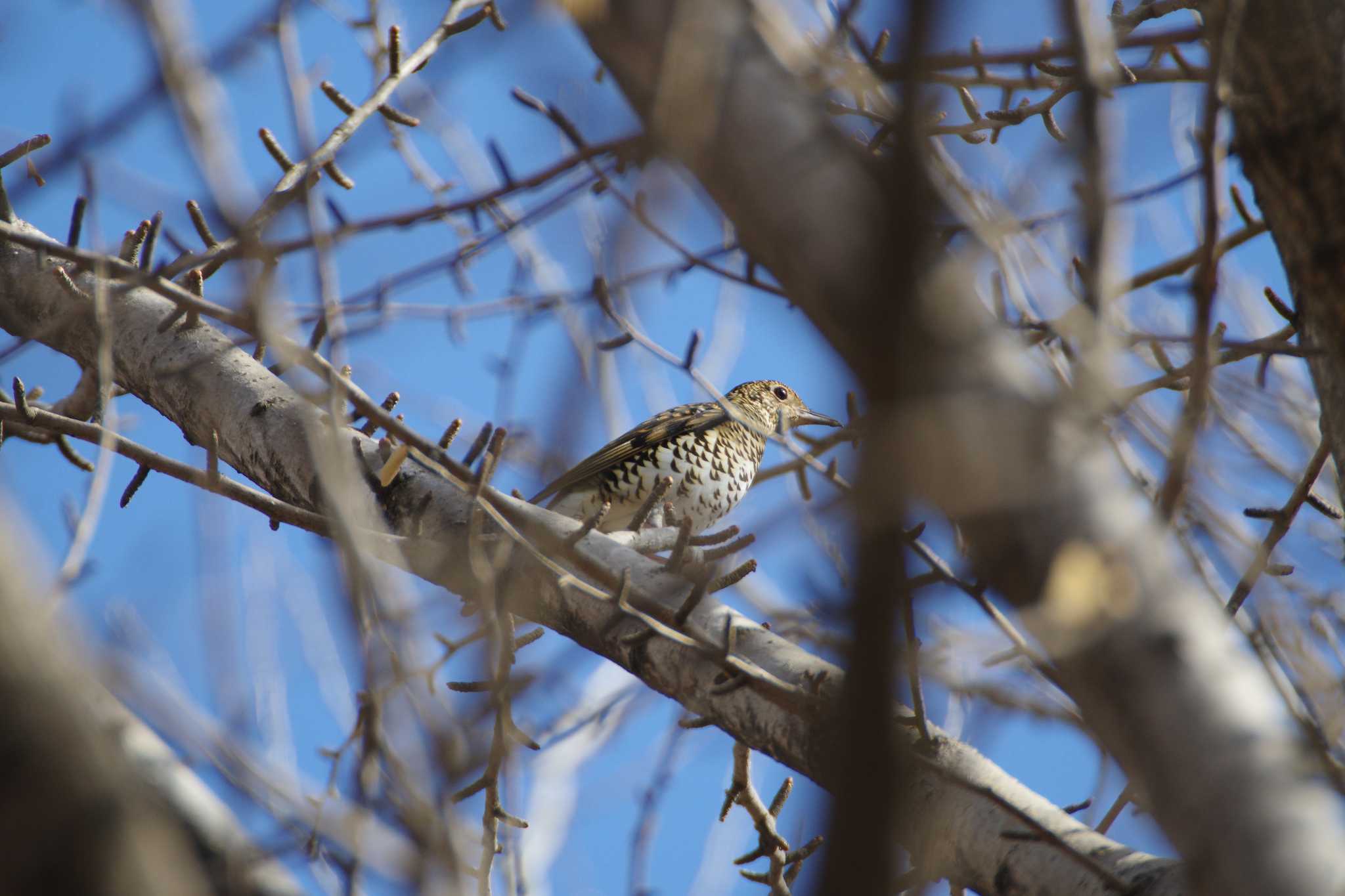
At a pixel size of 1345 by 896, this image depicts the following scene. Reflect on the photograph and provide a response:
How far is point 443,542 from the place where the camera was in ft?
9.40

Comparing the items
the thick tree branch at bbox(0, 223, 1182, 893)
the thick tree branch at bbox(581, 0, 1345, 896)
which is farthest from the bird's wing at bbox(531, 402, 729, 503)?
the thick tree branch at bbox(581, 0, 1345, 896)

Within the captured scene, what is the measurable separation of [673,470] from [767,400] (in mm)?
2429

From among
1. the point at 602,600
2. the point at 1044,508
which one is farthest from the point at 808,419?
the point at 1044,508

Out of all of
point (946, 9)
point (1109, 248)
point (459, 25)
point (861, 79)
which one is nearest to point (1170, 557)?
point (1109, 248)

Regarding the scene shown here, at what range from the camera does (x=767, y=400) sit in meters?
8.56

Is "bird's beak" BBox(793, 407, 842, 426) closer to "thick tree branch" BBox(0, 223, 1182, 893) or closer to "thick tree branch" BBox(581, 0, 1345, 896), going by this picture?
"thick tree branch" BBox(0, 223, 1182, 893)

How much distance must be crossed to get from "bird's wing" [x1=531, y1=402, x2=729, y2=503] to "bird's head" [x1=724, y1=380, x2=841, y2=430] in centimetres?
119

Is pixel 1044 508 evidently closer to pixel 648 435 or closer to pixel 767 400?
pixel 648 435

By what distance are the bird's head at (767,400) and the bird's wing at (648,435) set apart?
3.89ft

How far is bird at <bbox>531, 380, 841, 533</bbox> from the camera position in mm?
6105

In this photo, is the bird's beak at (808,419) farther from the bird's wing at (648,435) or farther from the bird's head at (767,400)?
the bird's wing at (648,435)

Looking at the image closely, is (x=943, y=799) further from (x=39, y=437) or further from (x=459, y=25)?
(x=39, y=437)

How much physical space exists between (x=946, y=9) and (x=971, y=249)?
79cm

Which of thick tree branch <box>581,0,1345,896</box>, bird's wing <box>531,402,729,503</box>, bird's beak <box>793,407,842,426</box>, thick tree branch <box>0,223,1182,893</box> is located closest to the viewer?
thick tree branch <box>581,0,1345,896</box>
